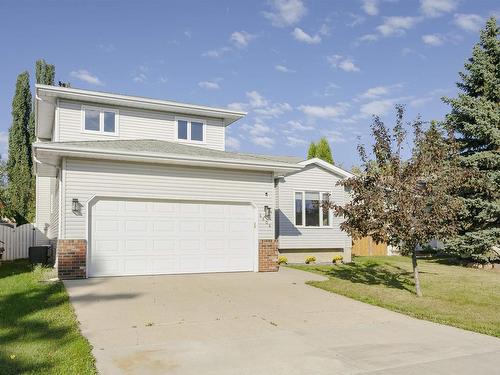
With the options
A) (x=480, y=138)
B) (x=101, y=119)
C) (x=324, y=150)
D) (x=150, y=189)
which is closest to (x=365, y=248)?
(x=480, y=138)

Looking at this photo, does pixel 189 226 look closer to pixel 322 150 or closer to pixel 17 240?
pixel 17 240

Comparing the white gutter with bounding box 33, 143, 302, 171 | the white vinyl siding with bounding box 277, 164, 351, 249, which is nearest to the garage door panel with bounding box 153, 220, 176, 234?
the white gutter with bounding box 33, 143, 302, 171

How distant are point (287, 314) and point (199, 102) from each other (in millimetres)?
11134

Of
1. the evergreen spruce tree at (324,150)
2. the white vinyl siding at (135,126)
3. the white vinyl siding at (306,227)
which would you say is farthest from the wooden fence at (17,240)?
the evergreen spruce tree at (324,150)

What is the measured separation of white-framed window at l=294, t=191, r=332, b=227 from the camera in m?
19.7

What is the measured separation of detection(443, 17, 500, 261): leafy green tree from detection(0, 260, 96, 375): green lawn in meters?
14.8

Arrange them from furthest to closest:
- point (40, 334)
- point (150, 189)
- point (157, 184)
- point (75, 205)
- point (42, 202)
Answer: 1. point (42, 202)
2. point (157, 184)
3. point (150, 189)
4. point (75, 205)
5. point (40, 334)

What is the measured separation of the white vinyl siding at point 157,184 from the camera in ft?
41.3

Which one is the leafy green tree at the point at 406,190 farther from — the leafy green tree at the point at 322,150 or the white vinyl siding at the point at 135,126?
the leafy green tree at the point at 322,150

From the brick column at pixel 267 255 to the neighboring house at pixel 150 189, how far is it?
0.11 ft

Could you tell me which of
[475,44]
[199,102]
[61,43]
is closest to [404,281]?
[199,102]

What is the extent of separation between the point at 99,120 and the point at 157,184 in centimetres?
435

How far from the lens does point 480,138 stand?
18.5 meters

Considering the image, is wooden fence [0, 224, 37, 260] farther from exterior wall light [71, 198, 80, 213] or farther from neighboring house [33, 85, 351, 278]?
exterior wall light [71, 198, 80, 213]
